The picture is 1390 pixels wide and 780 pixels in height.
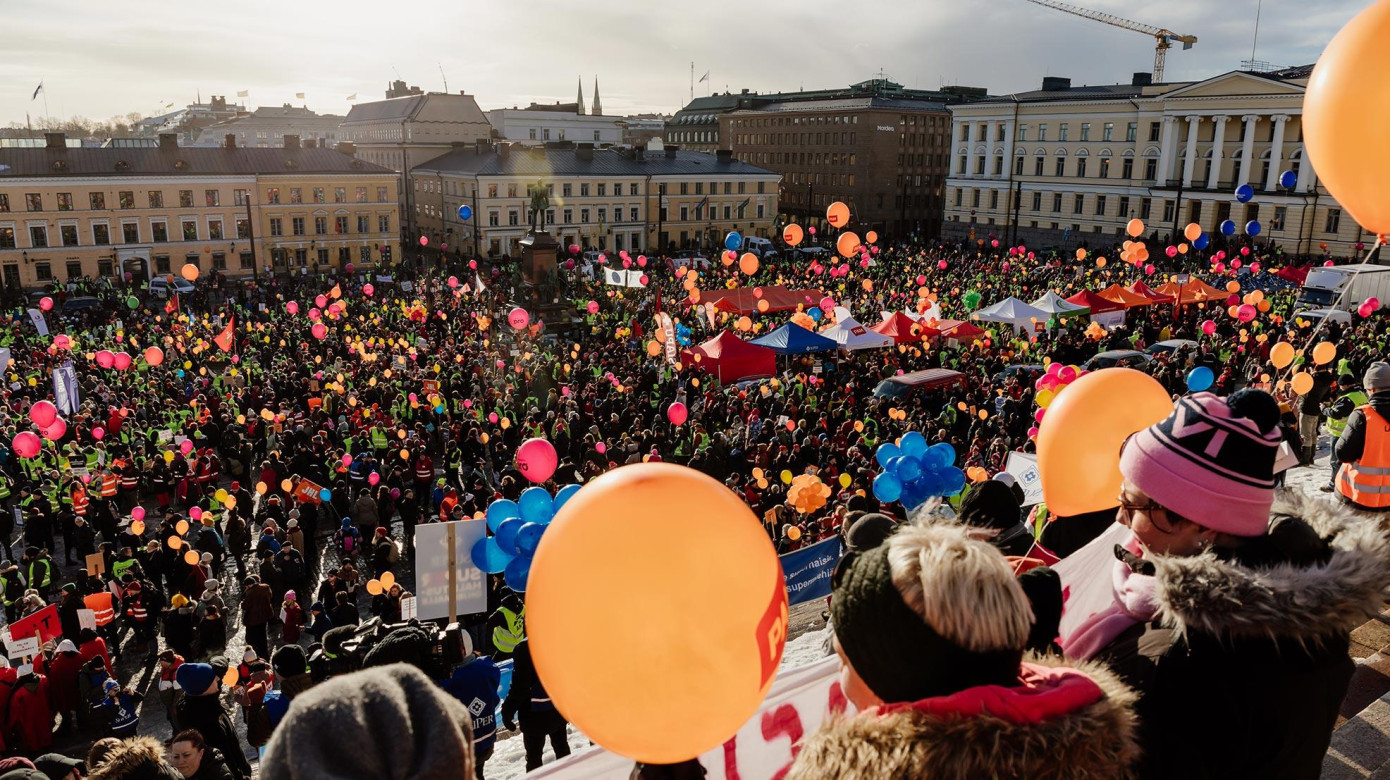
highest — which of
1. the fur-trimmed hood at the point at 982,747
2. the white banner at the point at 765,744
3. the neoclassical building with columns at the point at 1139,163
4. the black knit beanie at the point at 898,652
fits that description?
the neoclassical building with columns at the point at 1139,163

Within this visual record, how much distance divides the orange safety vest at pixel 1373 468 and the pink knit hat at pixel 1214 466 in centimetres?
420

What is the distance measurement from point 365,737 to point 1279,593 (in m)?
2.01

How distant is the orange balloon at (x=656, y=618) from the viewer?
8.55 ft

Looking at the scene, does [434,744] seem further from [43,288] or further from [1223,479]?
[43,288]

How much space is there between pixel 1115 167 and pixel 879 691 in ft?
223

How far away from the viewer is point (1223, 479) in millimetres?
2383

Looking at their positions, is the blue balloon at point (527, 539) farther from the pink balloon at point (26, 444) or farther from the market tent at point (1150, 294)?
the market tent at point (1150, 294)

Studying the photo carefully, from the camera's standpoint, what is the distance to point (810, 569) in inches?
299

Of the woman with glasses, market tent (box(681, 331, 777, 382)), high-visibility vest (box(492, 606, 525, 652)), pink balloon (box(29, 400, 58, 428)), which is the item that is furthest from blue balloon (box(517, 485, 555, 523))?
market tent (box(681, 331, 777, 382))

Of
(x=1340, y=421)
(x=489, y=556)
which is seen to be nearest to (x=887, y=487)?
(x=489, y=556)

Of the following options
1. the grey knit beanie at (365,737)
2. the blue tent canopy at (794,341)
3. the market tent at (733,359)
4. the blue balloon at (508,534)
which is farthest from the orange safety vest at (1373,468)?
the blue tent canopy at (794,341)

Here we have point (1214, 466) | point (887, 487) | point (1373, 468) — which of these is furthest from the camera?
point (887, 487)

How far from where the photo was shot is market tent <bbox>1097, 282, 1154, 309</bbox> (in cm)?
2505

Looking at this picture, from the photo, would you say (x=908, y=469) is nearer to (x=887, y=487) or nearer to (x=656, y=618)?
(x=887, y=487)
